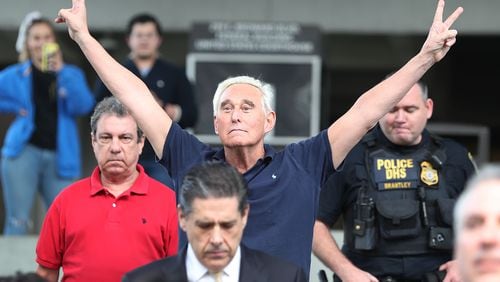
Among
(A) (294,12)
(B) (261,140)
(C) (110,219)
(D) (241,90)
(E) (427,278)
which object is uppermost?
(A) (294,12)

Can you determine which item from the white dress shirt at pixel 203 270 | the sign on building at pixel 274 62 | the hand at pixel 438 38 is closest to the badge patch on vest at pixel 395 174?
the hand at pixel 438 38

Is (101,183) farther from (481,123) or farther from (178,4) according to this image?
(481,123)

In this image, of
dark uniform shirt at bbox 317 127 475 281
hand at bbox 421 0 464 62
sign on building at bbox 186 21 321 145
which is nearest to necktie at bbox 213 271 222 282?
hand at bbox 421 0 464 62

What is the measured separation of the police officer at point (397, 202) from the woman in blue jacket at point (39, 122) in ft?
9.11

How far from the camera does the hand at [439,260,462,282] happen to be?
636 centimetres

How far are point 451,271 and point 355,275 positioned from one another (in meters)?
0.47

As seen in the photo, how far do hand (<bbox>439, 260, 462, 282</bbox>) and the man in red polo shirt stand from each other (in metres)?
1.36

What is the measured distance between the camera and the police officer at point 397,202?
6.57 metres

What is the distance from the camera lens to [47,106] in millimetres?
9172

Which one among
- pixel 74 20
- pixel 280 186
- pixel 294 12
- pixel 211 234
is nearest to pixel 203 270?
pixel 211 234

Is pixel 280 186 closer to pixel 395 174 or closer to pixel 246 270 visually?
pixel 246 270

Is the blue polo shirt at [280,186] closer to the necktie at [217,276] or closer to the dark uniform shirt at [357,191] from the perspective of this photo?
the necktie at [217,276]

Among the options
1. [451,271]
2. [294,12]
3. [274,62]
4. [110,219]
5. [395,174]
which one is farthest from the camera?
[294,12]

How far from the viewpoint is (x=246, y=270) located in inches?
187
